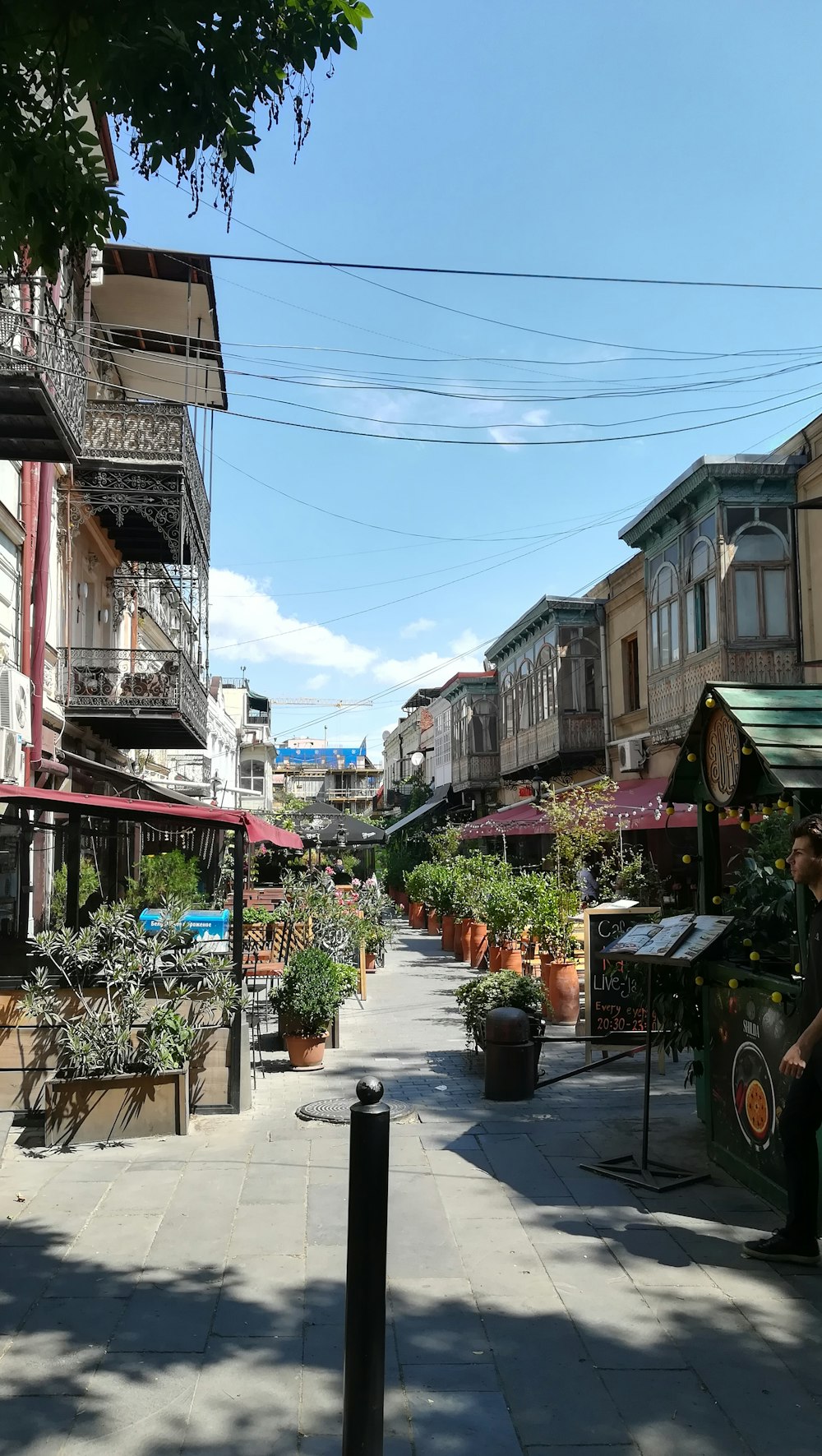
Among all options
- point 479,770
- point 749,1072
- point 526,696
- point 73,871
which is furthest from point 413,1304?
point 479,770

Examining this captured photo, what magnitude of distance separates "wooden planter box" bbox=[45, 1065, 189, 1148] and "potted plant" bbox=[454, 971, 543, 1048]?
258 centimetres

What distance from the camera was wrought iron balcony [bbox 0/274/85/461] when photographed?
9.77 meters

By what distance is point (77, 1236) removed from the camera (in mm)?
5090

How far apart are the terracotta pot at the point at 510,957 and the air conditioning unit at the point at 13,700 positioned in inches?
255

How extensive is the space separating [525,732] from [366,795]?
92.3 m

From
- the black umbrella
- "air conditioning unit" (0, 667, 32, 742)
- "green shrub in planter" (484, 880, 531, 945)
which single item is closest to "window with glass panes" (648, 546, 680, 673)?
the black umbrella

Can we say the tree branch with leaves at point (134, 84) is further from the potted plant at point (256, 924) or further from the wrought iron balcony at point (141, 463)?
the wrought iron balcony at point (141, 463)

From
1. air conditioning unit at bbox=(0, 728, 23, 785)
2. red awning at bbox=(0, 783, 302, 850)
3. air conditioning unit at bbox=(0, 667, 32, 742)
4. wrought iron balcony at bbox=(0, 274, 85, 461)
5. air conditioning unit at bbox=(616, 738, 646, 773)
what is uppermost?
wrought iron balcony at bbox=(0, 274, 85, 461)

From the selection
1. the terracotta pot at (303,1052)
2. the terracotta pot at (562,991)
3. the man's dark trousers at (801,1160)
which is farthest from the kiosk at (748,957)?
the terracotta pot at (562,991)

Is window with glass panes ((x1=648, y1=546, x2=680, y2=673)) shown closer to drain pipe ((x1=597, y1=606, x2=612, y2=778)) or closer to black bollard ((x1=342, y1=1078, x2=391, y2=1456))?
drain pipe ((x1=597, y1=606, x2=612, y2=778))

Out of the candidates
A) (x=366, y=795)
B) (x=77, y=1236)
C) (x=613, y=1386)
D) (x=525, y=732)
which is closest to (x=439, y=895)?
(x=525, y=732)

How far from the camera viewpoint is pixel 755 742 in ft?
17.3

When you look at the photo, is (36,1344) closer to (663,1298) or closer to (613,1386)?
(613,1386)

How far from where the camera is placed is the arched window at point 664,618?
72.2ft
